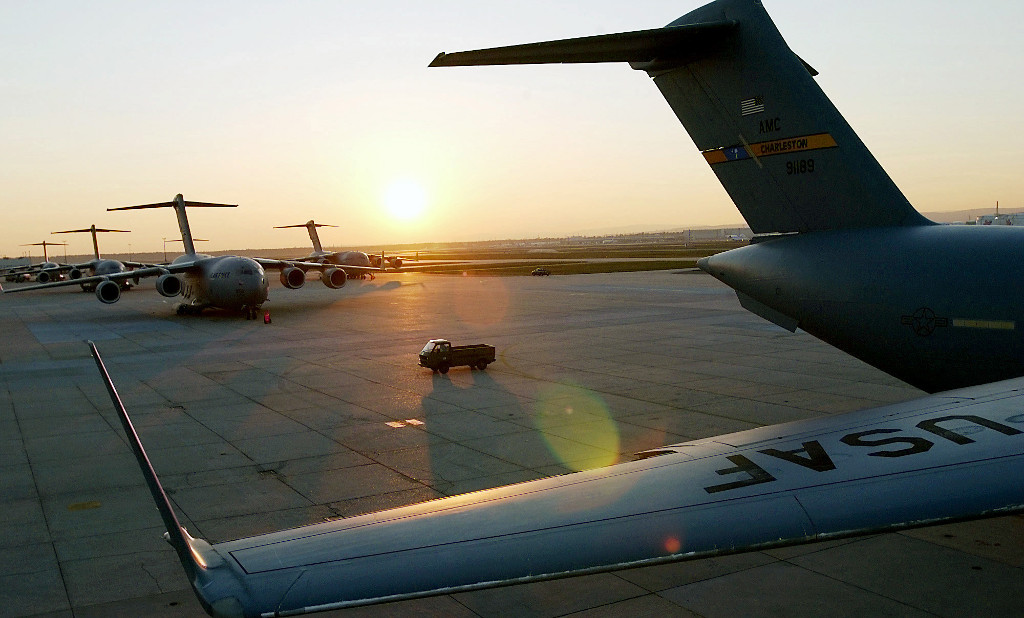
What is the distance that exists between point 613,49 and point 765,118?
248 cm

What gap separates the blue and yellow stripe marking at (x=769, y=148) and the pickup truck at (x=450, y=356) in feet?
36.8

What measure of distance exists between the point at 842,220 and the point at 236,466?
32.8ft

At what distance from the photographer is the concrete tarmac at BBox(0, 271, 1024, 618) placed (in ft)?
26.5

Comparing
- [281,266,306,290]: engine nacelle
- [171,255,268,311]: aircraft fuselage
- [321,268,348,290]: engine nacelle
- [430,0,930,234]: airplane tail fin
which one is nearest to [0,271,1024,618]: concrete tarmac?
[171,255,268,311]: aircraft fuselage

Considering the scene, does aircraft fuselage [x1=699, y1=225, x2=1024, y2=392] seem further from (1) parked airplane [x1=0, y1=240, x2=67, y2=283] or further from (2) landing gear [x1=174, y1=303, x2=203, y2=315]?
(1) parked airplane [x1=0, y1=240, x2=67, y2=283]

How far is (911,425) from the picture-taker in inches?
249

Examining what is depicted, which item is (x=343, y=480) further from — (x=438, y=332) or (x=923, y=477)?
(x=438, y=332)

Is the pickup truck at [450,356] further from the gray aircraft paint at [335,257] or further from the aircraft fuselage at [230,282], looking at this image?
the gray aircraft paint at [335,257]

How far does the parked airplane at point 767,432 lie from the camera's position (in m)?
4.20

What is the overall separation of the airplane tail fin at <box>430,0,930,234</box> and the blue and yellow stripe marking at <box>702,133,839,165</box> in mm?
14

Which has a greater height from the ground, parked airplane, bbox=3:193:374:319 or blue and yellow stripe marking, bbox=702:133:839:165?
blue and yellow stripe marking, bbox=702:133:839:165

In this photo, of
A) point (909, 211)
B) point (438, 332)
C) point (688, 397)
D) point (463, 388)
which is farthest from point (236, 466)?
point (438, 332)

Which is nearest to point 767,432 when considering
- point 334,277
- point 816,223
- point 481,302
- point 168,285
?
point 816,223

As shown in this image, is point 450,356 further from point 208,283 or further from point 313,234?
point 313,234
